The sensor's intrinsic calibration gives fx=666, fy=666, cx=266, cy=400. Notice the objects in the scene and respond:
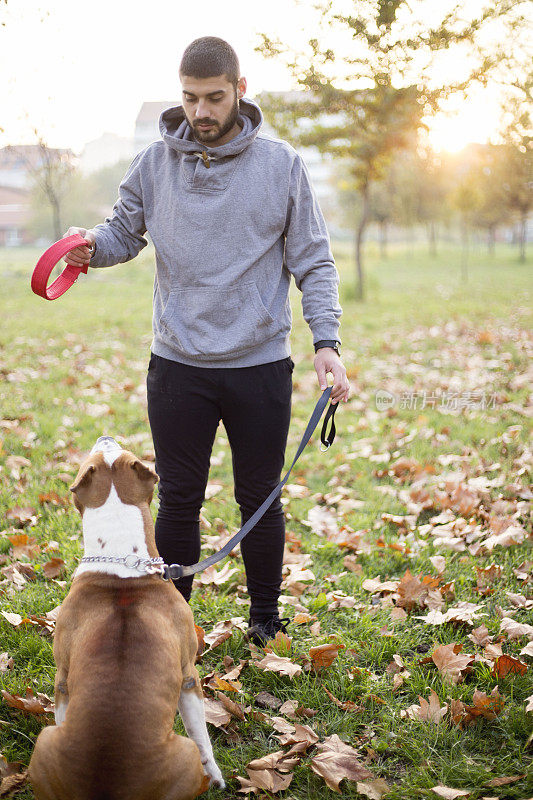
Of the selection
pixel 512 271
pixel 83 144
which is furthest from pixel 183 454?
pixel 512 271

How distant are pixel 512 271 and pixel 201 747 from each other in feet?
94.7

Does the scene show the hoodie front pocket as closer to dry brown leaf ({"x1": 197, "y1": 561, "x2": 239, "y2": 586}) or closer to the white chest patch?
the white chest patch

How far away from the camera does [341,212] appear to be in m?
45.1

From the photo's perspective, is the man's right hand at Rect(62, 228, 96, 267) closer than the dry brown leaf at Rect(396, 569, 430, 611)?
Yes

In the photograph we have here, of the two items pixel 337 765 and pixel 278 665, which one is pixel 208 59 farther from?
pixel 337 765

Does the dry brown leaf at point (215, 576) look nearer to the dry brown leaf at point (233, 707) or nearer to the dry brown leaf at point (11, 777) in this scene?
the dry brown leaf at point (233, 707)

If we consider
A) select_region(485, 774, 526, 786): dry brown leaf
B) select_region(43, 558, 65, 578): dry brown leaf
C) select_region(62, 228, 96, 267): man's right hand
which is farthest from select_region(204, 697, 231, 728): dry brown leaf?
select_region(62, 228, 96, 267): man's right hand

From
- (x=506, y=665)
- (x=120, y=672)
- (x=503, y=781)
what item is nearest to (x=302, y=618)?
(x=506, y=665)

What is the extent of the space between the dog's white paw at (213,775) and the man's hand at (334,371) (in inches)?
59.2

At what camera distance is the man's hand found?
2.88 metres

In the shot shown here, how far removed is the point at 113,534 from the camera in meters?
2.37

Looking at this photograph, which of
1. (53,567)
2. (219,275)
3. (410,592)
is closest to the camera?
(219,275)

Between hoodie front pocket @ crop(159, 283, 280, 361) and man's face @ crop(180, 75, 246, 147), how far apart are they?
0.63m

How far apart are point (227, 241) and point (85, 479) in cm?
114
